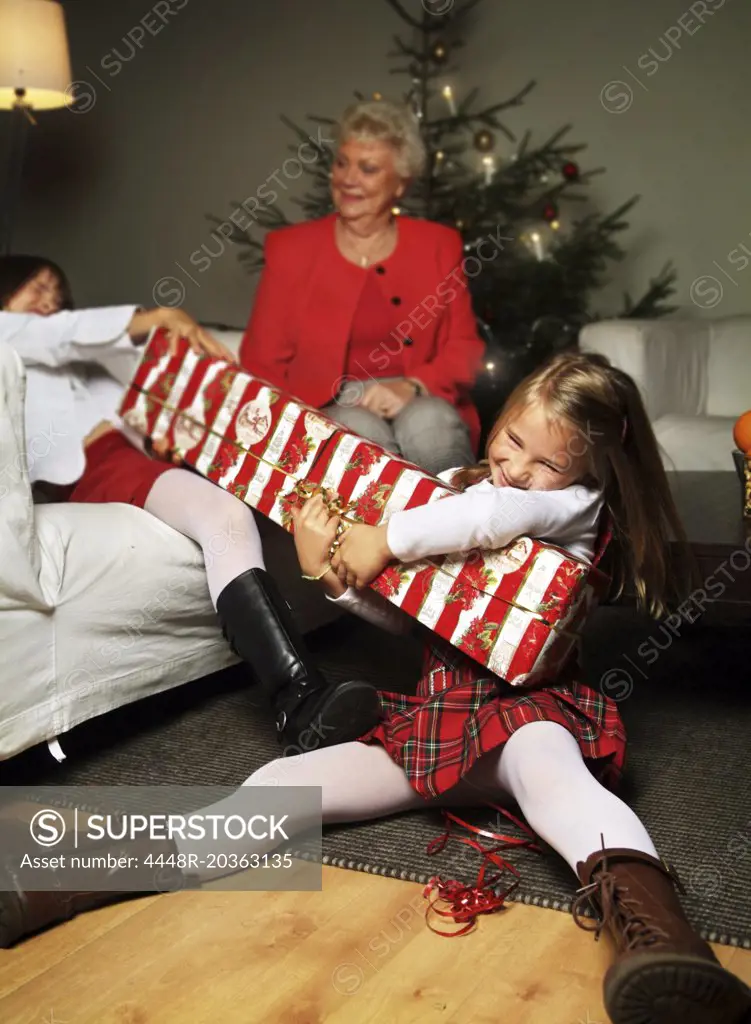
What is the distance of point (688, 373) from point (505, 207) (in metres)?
0.82

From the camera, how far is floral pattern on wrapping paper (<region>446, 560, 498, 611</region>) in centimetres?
143

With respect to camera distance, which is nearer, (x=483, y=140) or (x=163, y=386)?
(x=163, y=386)

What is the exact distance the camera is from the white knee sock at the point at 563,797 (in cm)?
120

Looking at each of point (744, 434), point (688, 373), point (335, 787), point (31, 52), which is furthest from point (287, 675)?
point (31, 52)

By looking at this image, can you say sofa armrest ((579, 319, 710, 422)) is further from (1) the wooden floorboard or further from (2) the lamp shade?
(1) the wooden floorboard

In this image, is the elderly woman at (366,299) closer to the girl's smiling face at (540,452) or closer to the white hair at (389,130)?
the white hair at (389,130)

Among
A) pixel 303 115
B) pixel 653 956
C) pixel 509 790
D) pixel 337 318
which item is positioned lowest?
pixel 509 790

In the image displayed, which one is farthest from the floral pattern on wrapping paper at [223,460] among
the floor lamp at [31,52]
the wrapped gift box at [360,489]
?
the floor lamp at [31,52]

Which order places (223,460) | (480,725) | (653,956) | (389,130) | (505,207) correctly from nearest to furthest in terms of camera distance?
(653,956) → (480,725) → (223,460) → (389,130) → (505,207)

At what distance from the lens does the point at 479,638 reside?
56.3 inches

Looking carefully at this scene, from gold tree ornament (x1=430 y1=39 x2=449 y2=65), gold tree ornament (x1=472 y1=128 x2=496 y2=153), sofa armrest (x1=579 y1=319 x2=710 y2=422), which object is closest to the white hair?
sofa armrest (x1=579 y1=319 x2=710 y2=422)

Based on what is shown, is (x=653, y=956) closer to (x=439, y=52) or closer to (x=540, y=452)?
(x=540, y=452)

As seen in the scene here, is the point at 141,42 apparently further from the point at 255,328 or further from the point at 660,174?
the point at 255,328

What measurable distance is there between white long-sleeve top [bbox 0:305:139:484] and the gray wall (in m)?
2.23
